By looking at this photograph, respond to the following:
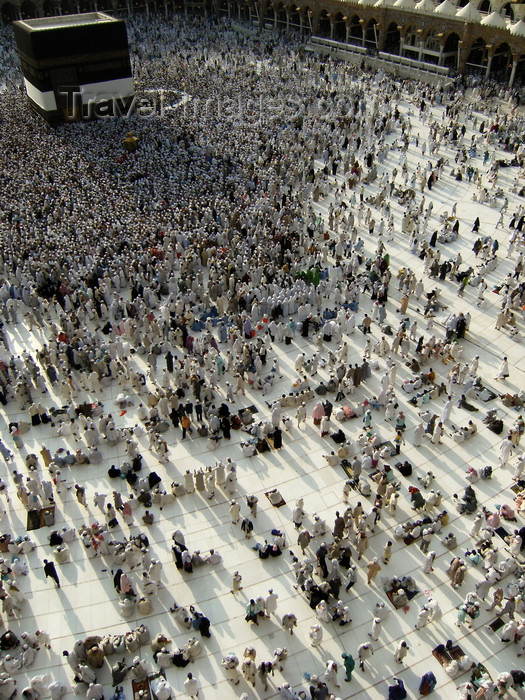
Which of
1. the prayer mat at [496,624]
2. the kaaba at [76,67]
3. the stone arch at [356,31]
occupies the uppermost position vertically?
the stone arch at [356,31]

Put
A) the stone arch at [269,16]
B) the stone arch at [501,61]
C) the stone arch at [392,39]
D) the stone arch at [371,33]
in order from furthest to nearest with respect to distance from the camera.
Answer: the stone arch at [269,16]
the stone arch at [392,39]
the stone arch at [371,33]
the stone arch at [501,61]

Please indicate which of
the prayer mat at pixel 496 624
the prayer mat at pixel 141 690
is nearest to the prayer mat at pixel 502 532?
the prayer mat at pixel 496 624

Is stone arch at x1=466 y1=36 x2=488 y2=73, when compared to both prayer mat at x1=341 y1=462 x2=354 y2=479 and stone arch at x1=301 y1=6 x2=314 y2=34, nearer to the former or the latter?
stone arch at x1=301 y1=6 x2=314 y2=34

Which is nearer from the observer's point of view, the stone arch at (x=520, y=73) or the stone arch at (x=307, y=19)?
the stone arch at (x=520, y=73)

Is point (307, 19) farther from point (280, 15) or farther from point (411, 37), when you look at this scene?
point (411, 37)

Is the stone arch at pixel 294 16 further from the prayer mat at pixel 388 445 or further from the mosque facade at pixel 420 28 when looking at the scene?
the prayer mat at pixel 388 445

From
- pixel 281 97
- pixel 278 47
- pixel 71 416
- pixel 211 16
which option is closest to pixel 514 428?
pixel 71 416

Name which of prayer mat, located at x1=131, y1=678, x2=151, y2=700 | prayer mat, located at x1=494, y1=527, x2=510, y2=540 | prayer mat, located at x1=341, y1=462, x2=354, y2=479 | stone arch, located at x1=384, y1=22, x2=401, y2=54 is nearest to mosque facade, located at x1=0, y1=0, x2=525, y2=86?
stone arch, located at x1=384, y1=22, x2=401, y2=54
